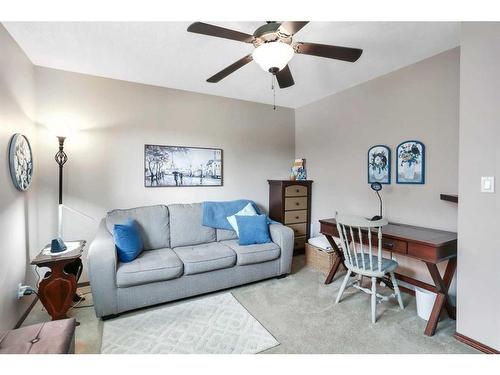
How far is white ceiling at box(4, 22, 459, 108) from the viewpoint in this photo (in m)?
1.90

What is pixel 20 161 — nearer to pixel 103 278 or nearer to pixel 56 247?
pixel 56 247

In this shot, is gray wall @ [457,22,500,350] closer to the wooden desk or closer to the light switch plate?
the light switch plate

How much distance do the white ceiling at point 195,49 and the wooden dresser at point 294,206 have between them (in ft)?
4.65

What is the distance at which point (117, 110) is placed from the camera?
2.93 m

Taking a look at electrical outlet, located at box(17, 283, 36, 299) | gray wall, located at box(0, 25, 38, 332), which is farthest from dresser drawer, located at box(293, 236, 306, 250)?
gray wall, located at box(0, 25, 38, 332)

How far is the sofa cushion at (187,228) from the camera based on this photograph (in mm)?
2924

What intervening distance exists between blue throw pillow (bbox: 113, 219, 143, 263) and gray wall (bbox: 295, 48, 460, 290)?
2.56 metres

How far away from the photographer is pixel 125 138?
2.98 m

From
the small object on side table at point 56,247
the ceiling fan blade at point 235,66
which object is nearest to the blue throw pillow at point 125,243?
the small object on side table at point 56,247

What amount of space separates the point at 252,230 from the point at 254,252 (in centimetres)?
29

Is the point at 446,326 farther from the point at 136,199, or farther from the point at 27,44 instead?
the point at 27,44

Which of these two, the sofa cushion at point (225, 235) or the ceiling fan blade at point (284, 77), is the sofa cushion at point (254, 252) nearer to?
the sofa cushion at point (225, 235)
